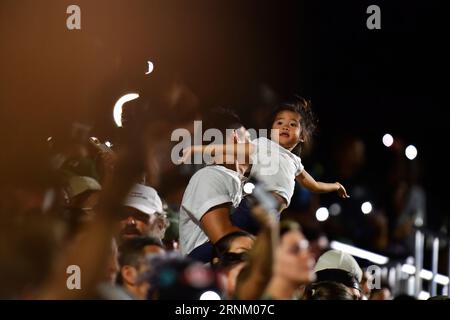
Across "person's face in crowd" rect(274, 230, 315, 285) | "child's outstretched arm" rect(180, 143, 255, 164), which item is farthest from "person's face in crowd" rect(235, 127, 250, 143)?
"person's face in crowd" rect(274, 230, 315, 285)

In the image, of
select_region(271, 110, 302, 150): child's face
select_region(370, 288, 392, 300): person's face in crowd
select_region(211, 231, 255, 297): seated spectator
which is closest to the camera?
select_region(211, 231, 255, 297): seated spectator

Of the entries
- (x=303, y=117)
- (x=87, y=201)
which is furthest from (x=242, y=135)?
(x=87, y=201)

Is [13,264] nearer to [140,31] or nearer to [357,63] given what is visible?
[140,31]

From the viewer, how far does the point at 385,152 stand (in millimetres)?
3742

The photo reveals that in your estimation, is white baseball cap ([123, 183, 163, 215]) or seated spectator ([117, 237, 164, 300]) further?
white baseball cap ([123, 183, 163, 215])

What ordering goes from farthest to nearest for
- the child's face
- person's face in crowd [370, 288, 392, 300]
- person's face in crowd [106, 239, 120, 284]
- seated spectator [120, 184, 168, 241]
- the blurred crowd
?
person's face in crowd [370, 288, 392, 300] → the child's face → seated spectator [120, 184, 168, 241] → person's face in crowd [106, 239, 120, 284] → the blurred crowd

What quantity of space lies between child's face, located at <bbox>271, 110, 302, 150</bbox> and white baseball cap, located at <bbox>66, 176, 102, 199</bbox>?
676 millimetres

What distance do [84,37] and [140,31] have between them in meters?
0.24

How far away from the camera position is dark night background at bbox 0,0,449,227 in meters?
3.40

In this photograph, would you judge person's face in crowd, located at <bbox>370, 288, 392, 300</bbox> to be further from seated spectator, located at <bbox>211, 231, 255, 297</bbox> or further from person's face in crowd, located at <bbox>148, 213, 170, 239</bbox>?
person's face in crowd, located at <bbox>148, 213, 170, 239</bbox>

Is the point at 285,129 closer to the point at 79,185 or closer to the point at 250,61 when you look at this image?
the point at 250,61

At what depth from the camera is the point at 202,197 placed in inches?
124
